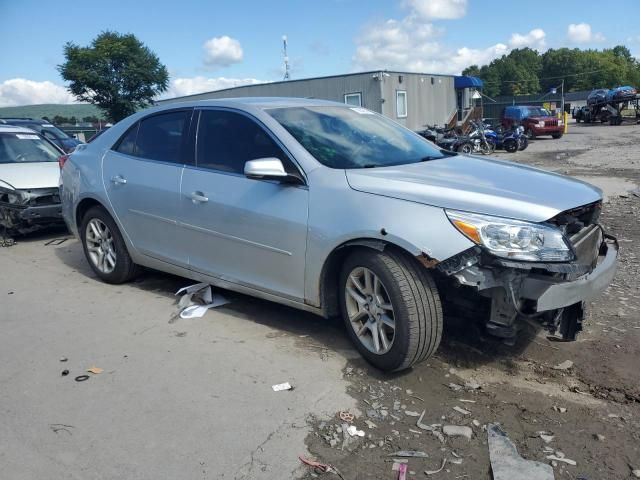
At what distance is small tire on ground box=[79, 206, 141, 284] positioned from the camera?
17.6 feet

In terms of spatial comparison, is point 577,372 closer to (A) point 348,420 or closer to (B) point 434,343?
(B) point 434,343

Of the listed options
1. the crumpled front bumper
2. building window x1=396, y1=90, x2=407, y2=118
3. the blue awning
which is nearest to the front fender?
the crumpled front bumper

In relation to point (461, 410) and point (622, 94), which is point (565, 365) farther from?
point (622, 94)

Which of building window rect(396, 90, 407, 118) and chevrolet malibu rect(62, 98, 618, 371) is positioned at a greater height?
building window rect(396, 90, 407, 118)

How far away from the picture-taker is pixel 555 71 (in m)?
121

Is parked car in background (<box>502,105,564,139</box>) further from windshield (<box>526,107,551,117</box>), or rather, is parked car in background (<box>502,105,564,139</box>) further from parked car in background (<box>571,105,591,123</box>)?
parked car in background (<box>571,105,591,123</box>)

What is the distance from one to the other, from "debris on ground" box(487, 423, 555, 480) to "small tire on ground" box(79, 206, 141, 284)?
3816 millimetres

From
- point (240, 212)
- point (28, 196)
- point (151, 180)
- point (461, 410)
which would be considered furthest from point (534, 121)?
point (461, 410)

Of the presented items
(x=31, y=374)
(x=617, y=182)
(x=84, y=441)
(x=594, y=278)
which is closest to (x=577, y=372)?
(x=594, y=278)

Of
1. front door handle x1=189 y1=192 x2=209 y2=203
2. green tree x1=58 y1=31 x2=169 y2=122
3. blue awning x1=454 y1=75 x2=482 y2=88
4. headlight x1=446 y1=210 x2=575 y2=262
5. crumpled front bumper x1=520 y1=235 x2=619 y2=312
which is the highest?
green tree x1=58 y1=31 x2=169 y2=122

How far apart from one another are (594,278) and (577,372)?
0.71m

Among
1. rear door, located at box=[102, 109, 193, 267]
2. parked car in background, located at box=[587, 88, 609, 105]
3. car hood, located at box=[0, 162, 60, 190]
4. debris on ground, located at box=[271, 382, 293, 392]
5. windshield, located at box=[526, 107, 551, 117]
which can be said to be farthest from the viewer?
parked car in background, located at box=[587, 88, 609, 105]

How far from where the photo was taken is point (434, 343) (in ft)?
11.1

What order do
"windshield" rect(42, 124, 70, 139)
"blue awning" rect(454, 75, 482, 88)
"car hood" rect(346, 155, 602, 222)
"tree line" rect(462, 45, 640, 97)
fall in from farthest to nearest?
"tree line" rect(462, 45, 640, 97) → "blue awning" rect(454, 75, 482, 88) → "windshield" rect(42, 124, 70, 139) → "car hood" rect(346, 155, 602, 222)
